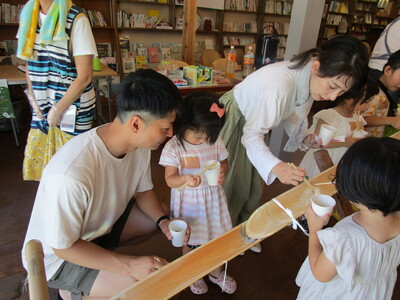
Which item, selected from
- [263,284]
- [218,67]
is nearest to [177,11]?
[218,67]

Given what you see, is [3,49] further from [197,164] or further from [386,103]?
[386,103]

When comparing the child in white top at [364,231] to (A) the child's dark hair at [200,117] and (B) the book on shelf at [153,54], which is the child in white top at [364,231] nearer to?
(A) the child's dark hair at [200,117]

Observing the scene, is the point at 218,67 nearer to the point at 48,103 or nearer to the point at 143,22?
the point at 143,22

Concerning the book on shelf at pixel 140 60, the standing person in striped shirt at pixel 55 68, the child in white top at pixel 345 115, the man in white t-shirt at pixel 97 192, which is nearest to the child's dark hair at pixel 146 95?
the man in white t-shirt at pixel 97 192

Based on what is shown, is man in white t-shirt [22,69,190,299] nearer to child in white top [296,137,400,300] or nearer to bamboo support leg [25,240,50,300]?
bamboo support leg [25,240,50,300]

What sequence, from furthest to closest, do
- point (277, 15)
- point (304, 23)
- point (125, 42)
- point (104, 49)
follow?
point (277, 15) < point (125, 42) < point (104, 49) < point (304, 23)

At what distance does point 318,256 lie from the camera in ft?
3.44

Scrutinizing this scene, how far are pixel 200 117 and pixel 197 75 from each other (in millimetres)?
1975

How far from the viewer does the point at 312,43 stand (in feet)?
8.63

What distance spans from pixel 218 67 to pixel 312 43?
2.04 metres

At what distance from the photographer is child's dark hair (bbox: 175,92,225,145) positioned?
53.7 inches

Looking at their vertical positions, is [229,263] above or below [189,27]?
below

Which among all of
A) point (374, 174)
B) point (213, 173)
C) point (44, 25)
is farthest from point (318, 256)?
point (44, 25)

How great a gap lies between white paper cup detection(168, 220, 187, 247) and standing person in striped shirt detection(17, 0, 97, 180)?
110cm
